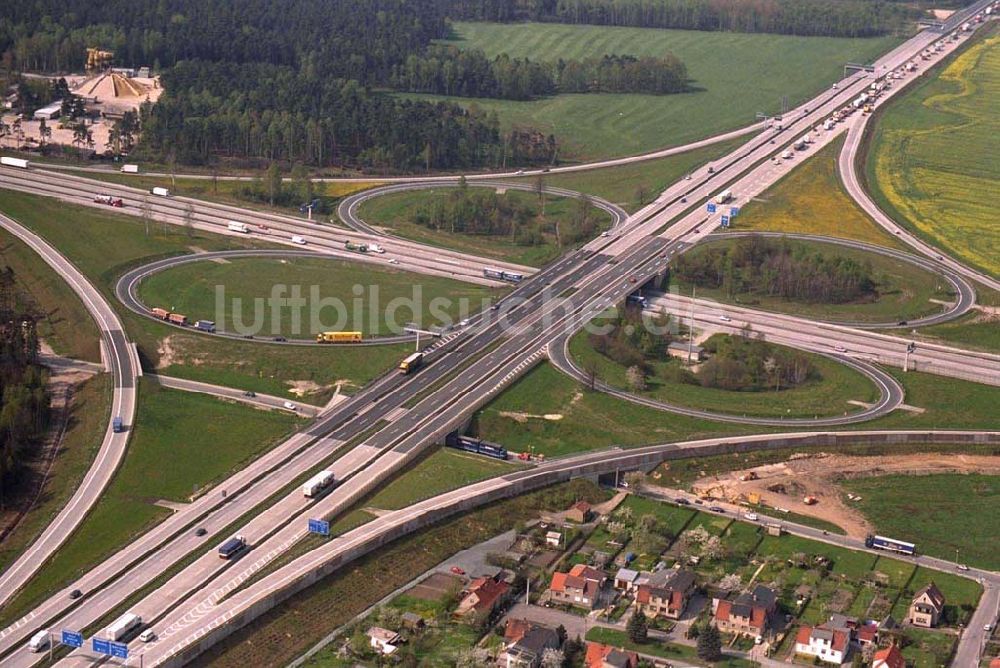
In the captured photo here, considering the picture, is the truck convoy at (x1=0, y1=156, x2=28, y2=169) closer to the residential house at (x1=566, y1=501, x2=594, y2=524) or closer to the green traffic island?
the green traffic island

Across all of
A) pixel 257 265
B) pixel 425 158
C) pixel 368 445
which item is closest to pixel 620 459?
pixel 368 445

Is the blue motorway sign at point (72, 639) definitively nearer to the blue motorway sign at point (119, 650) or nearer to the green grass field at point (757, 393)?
the blue motorway sign at point (119, 650)

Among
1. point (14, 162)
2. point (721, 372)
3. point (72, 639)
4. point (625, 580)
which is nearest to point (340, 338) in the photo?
point (721, 372)

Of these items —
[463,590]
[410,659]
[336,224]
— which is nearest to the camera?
[410,659]

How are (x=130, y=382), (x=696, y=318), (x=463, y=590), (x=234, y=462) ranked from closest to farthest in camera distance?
(x=463, y=590), (x=234, y=462), (x=130, y=382), (x=696, y=318)

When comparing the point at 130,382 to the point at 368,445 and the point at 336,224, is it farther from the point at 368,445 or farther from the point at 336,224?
the point at 336,224

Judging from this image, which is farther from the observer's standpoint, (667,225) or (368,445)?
(667,225)
